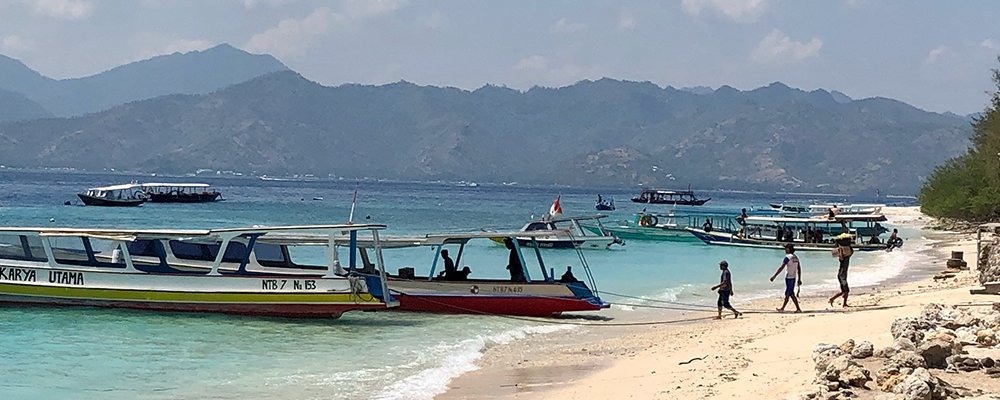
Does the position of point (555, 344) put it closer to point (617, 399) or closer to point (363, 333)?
point (363, 333)

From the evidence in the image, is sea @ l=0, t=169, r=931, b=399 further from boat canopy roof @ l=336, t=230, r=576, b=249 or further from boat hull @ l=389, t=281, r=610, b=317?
boat canopy roof @ l=336, t=230, r=576, b=249

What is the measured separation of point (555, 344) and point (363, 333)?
361 centimetres

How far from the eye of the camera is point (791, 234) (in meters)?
47.0

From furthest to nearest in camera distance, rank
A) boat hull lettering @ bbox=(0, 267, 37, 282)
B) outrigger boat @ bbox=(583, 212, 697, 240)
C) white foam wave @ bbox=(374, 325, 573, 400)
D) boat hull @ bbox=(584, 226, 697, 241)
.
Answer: outrigger boat @ bbox=(583, 212, 697, 240) → boat hull @ bbox=(584, 226, 697, 241) → boat hull lettering @ bbox=(0, 267, 37, 282) → white foam wave @ bbox=(374, 325, 573, 400)

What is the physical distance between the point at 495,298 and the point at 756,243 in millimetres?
27031

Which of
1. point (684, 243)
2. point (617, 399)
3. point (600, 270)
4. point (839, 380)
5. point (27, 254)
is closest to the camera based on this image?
point (839, 380)

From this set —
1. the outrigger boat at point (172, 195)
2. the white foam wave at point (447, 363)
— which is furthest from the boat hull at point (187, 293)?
the outrigger boat at point (172, 195)

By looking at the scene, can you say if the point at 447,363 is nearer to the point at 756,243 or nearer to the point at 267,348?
the point at 267,348

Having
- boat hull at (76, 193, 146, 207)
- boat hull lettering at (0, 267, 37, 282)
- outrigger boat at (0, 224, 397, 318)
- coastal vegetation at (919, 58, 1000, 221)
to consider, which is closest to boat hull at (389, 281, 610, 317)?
outrigger boat at (0, 224, 397, 318)

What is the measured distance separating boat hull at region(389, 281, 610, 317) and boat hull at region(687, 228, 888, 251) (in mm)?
23149

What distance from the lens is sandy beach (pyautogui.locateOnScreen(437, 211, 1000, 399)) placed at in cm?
1238

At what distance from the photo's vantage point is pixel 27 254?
2222 cm

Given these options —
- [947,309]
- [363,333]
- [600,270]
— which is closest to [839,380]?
[947,309]

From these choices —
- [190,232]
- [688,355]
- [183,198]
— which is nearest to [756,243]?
[190,232]
